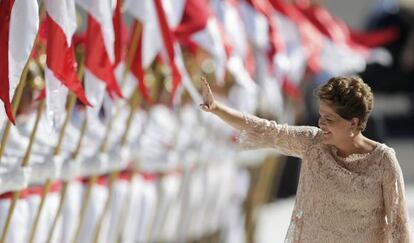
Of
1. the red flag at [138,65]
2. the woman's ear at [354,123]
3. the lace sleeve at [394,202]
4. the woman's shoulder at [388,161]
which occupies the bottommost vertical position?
the lace sleeve at [394,202]

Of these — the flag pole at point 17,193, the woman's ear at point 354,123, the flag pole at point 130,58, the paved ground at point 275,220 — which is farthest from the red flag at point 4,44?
the paved ground at point 275,220

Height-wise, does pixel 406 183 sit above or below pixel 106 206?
above

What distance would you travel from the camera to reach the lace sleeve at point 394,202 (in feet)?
15.2

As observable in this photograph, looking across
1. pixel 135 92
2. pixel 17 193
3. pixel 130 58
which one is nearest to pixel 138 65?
pixel 130 58

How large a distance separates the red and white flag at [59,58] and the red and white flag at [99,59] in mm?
396

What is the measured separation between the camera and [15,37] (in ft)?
15.6

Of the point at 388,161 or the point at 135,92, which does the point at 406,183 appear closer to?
the point at 135,92

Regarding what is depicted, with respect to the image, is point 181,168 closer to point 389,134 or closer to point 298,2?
point 298,2

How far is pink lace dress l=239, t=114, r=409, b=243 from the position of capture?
4.64 meters

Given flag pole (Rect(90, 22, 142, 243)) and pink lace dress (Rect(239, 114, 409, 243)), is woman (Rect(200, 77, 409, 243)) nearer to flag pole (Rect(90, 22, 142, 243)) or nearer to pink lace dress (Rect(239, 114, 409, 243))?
pink lace dress (Rect(239, 114, 409, 243))

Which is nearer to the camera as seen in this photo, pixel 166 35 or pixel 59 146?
pixel 59 146

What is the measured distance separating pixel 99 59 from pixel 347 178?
1398 mm

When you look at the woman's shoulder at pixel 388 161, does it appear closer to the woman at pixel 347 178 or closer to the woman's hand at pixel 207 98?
the woman at pixel 347 178

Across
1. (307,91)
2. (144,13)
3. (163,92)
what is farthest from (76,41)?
(307,91)
